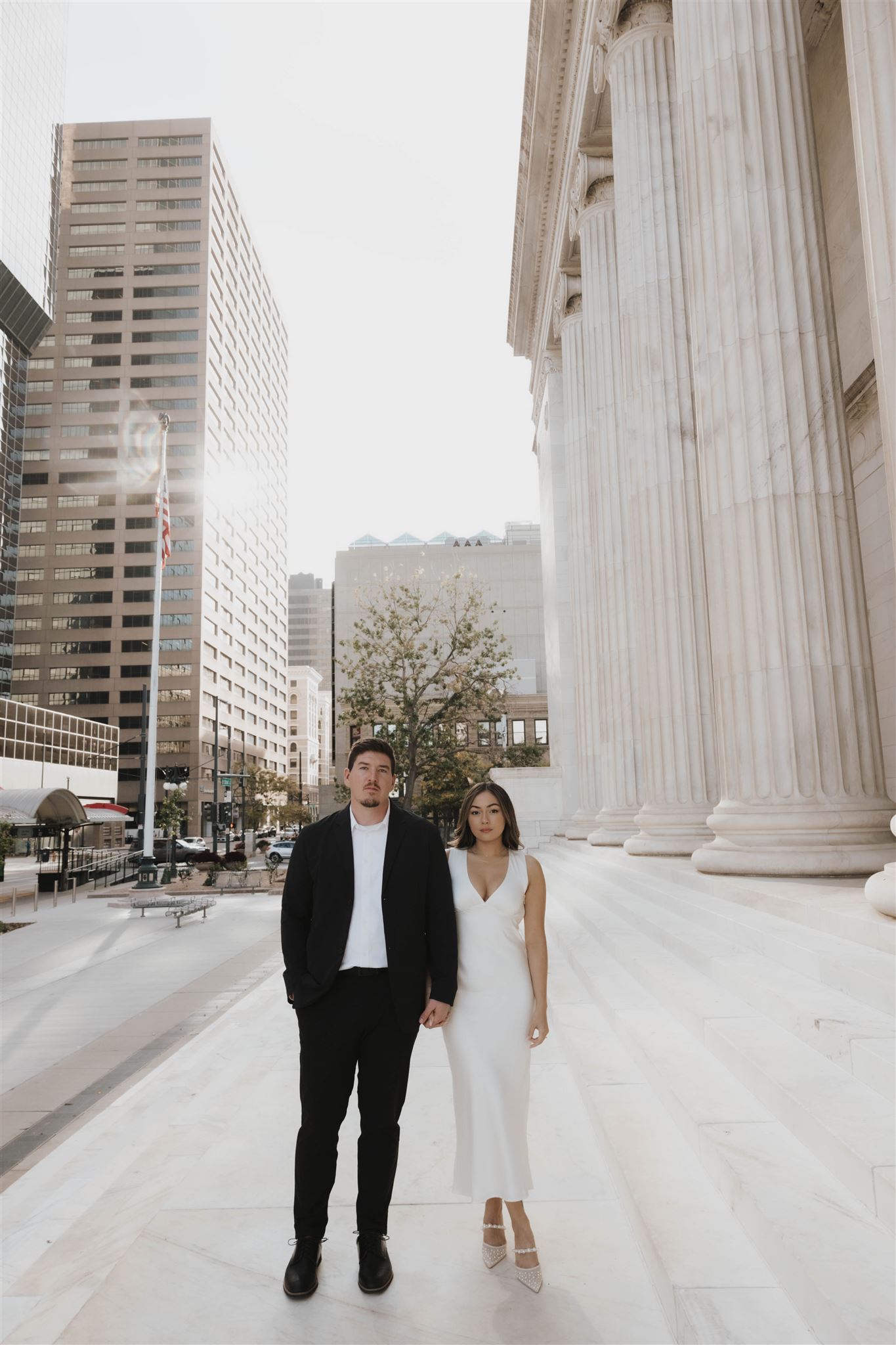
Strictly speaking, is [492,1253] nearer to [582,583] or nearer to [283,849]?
[582,583]

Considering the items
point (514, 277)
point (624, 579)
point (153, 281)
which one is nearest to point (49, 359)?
point (153, 281)

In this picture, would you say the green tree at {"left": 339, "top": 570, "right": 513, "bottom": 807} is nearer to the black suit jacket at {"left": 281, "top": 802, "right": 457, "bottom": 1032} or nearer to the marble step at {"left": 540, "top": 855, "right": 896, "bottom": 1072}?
the marble step at {"left": 540, "top": 855, "right": 896, "bottom": 1072}

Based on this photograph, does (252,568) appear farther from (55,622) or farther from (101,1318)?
(101,1318)

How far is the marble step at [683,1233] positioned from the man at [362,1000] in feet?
3.68

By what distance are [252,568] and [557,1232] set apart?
118 metres

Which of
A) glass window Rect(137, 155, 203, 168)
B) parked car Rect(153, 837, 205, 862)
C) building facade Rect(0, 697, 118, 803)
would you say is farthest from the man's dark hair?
glass window Rect(137, 155, 203, 168)

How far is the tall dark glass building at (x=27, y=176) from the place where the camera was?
229 feet

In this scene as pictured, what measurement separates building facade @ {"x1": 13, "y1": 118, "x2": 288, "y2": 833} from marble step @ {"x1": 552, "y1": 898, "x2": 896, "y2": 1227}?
3462 inches

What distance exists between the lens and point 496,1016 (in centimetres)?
350

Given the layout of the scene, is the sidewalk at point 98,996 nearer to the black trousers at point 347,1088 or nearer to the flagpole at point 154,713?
the black trousers at point 347,1088

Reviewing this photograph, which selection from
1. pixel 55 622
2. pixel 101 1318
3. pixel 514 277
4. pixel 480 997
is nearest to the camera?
pixel 101 1318

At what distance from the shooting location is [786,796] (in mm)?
6695

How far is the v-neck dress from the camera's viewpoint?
11.1 feet

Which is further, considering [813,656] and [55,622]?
[55,622]
